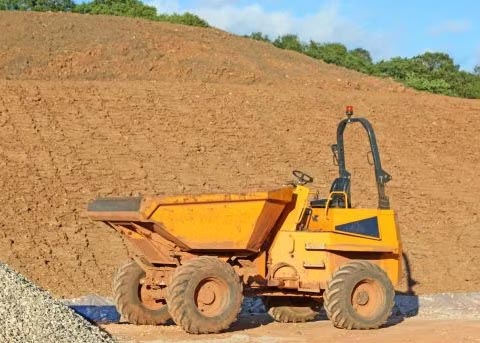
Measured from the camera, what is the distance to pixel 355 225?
13023mm

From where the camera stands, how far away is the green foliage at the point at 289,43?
1620 inches

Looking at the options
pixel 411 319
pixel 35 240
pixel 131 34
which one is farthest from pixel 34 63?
pixel 411 319

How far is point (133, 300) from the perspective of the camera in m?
12.7

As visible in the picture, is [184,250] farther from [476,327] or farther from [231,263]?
[476,327]

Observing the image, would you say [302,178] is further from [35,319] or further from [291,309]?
[35,319]

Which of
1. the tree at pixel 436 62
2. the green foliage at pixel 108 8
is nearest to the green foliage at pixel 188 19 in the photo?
the green foliage at pixel 108 8

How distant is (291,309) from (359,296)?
1417 mm

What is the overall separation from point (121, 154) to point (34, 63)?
19.3 feet

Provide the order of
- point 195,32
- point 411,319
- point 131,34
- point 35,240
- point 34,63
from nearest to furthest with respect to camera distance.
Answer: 1. point 411,319
2. point 35,240
3. point 34,63
4. point 131,34
5. point 195,32

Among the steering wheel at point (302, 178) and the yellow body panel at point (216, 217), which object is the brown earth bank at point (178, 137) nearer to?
the steering wheel at point (302, 178)

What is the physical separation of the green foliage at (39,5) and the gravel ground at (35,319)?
30089 millimetres

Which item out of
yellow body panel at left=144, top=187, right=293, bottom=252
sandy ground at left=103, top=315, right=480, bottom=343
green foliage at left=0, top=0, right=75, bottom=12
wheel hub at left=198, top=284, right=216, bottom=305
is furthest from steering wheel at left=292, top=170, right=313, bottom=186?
green foliage at left=0, top=0, right=75, bottom=12

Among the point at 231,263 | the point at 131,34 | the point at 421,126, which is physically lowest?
the point at 231,263

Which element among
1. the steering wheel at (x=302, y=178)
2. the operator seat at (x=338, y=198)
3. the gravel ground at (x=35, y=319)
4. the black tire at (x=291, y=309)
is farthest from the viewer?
the black tire at (x=291, y=309)
